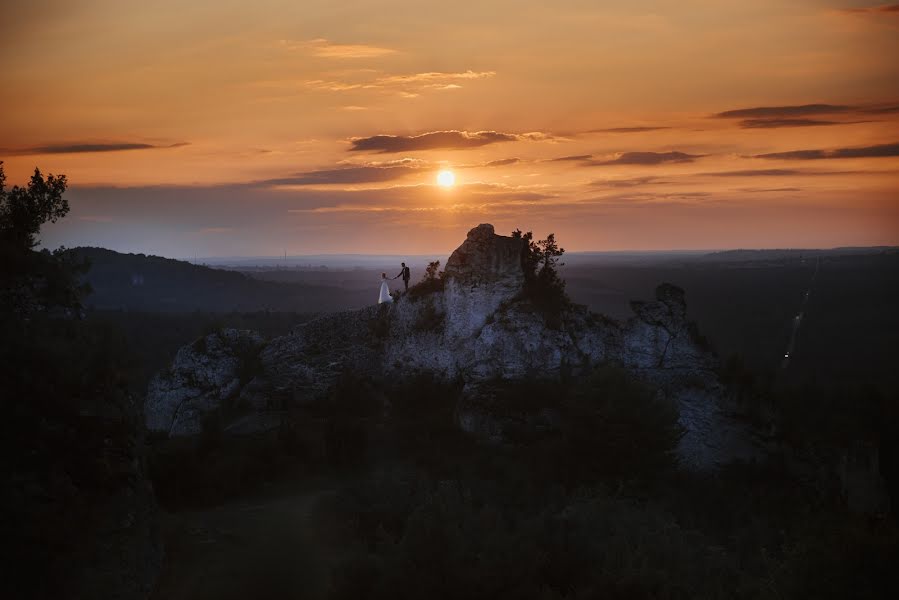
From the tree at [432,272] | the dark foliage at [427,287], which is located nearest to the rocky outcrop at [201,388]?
the dark foliage at [427,287]

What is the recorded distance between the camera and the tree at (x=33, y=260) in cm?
1288

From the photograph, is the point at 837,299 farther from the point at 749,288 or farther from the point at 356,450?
the point at 356,450

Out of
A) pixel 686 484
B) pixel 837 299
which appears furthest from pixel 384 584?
pixel 837 299

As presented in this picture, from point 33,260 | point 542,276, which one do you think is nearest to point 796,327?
point 542,276

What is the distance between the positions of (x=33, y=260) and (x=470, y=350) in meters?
13.4

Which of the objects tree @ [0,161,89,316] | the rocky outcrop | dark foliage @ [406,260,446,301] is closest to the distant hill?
the rocky outcrop

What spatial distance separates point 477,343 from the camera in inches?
968

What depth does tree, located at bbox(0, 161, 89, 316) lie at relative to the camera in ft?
42.2

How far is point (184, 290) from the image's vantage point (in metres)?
148

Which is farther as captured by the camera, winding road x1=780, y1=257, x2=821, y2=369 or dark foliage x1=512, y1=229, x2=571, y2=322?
winding road x1=780, y1=257, x2=821, y2=369

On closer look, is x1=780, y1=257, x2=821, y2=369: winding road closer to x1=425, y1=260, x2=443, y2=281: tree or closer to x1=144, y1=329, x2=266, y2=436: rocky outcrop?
x1=425, y1=260, x2=443, y2=281: tree

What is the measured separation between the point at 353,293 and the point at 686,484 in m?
143

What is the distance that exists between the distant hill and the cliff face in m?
101

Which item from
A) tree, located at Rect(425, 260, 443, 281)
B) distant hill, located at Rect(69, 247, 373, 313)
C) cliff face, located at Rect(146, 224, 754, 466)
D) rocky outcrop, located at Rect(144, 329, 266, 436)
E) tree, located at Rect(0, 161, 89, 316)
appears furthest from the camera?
distant hill, located at Rect(69, 247, 373, 313)
